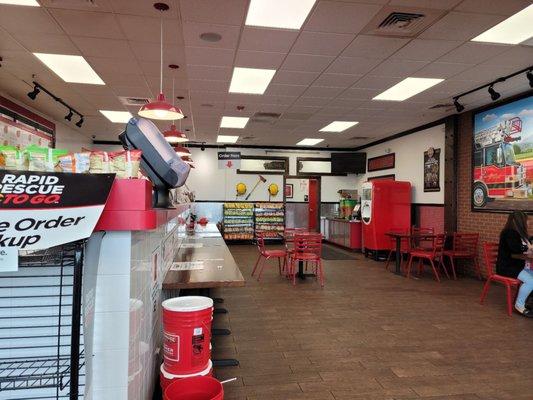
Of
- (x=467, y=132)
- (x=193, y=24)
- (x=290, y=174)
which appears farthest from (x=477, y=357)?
(x=290, y=174)

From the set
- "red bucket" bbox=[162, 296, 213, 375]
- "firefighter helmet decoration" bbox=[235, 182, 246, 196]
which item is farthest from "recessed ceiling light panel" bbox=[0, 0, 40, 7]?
"firefighter helmet decoration" bbox=[235, 182, 246, 196]

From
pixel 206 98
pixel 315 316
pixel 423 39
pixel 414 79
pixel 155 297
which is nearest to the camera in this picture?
pixel 155 297

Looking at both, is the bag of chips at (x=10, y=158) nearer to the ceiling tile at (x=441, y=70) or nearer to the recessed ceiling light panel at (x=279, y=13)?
the recessed ceiling light panel at (x=279, y=13)

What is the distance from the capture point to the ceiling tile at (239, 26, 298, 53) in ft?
13.2

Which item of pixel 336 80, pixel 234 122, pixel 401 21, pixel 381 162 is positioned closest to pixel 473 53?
pixel 401 21

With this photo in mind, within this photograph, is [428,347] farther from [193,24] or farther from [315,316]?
[193,24]

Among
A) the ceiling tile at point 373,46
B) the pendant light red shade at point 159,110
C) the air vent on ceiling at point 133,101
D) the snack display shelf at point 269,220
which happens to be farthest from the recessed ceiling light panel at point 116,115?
the ceiling tile at point 373,46

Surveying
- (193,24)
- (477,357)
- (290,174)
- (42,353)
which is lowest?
(477,357)

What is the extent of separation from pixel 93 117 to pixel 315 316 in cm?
698

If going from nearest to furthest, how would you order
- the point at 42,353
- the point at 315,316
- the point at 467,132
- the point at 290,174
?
the point at 42,353 < the point at 315,316 < the point at 467,132 < the point at 290,174

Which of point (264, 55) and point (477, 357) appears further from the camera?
point (264, 55)

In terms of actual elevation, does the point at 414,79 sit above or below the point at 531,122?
above

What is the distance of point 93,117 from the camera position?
28.2ft

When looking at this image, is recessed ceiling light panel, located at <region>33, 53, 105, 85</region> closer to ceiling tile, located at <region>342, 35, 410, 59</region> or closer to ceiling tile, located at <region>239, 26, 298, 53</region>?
ceiling tile, located at <region>239, 26, 298, 53</region>
